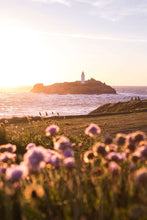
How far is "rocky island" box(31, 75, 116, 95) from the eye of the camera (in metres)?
154

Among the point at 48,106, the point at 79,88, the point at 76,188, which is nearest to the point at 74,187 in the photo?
the point at 76,188

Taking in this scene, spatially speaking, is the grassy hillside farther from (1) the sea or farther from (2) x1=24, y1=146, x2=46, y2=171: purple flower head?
(2) x1=24, y1=146, x2=46, y2=171: purple flower head

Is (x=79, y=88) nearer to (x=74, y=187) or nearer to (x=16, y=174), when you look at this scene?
(x=74, y=187)

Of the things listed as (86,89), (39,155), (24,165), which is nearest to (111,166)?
Result: (39,155)

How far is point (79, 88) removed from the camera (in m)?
160

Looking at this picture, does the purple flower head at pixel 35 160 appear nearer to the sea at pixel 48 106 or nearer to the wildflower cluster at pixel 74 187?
the wildflower cluster at pixel 74 187

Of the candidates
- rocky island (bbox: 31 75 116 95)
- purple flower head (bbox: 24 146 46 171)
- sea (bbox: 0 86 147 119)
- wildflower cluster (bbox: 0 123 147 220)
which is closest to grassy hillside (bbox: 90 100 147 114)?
sea (bbox: 0 86 147 119)

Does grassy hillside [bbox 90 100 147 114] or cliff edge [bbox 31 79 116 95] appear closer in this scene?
grassy hillside [bbox 90 100 147 114]

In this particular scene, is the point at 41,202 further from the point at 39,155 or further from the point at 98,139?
the point at 98,139

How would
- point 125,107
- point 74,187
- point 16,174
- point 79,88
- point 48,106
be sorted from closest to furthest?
point 16,174 → point 74,187 → point 125,107 → point 48,106 → point 79,88

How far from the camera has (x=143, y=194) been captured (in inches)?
82.0

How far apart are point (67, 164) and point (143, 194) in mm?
825

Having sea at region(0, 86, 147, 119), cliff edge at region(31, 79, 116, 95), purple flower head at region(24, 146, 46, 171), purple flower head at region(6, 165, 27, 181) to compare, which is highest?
cliff edge at region(31, 79, 116, 95)

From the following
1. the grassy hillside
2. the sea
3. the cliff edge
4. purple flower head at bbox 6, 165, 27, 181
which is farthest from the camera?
the cliff edge
